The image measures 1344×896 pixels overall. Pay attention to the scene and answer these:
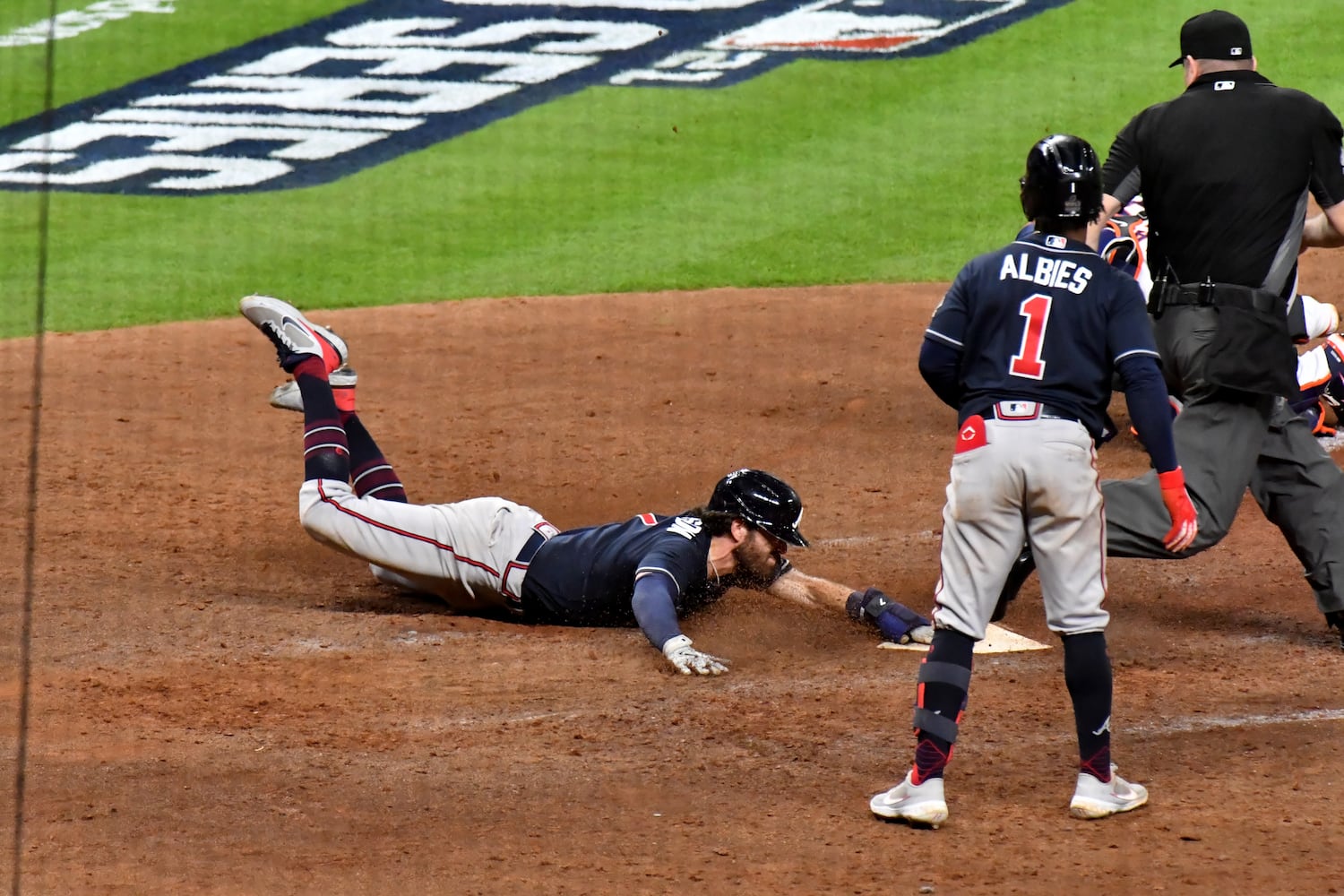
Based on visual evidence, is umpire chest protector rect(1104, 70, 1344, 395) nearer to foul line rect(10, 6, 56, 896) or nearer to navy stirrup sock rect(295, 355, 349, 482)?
navy stirrup sock rect(295, 355, 349, 482)

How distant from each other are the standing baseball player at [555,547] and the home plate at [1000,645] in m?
0.03

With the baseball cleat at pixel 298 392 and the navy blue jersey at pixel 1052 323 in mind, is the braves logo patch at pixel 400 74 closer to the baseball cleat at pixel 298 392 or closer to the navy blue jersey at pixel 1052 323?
the baseball cleat at pixel 298 392

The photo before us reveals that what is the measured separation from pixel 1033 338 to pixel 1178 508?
54 cm

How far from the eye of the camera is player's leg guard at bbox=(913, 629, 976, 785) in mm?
3908

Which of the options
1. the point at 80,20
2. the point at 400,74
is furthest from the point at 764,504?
the point at 80,20

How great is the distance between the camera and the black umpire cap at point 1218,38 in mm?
5129

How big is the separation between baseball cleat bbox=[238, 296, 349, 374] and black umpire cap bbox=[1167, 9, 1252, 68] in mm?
3021

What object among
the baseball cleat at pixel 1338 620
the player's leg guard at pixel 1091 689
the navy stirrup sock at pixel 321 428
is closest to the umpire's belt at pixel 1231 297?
the baseball cleat at pixel 1338 620

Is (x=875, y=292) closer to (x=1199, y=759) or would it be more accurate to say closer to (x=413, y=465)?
A: (x=413, y=465)

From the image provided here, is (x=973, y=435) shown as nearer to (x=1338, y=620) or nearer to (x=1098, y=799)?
(x=1098, y=799)

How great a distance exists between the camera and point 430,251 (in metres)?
11.6

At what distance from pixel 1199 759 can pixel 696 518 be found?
1751 millimetres

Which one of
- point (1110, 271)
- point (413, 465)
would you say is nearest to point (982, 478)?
point (1110, 271)

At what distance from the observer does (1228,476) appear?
16.3 feet
